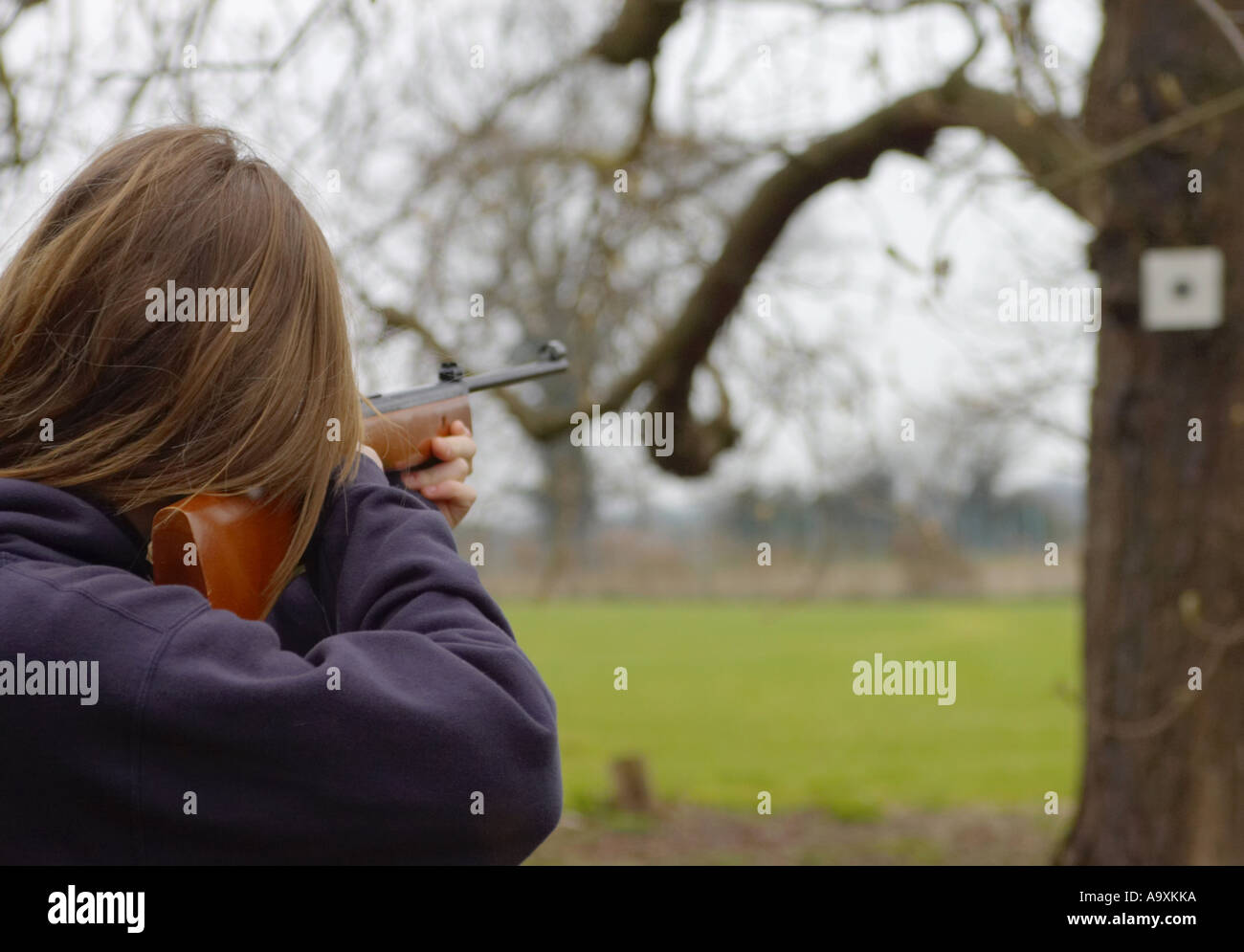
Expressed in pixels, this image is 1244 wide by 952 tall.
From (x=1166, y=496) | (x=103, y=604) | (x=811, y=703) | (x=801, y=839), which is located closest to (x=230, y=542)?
(x=103, y=604)

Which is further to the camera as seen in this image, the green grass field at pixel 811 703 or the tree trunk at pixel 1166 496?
the green grass field at pixel 811 703

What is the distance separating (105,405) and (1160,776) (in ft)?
11.2

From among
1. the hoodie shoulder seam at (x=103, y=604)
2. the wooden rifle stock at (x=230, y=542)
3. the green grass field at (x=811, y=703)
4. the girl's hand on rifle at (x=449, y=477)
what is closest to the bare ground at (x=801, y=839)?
the green grass field at (x=811, y=703)

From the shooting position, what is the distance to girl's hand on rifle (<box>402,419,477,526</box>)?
1443 millimetres

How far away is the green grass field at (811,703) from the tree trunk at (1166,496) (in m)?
0.28

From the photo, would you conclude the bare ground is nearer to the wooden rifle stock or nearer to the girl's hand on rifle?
the girl's hand on rifle

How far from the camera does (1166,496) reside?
3.53 metres

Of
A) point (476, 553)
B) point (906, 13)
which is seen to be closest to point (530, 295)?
point (906, 13)

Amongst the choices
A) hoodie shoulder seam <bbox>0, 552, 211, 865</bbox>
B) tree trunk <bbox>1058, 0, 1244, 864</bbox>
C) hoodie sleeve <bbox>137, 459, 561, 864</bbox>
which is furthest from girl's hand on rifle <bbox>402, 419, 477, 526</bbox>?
tree trunk <bbox>1058, 0, 1244, 864</bbox>

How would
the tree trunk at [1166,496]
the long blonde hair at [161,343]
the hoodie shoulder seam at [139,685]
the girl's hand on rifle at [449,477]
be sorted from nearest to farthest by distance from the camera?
1. the hoodie shoulder seam at [139,685]
2. the long blonde hair at [161,343]
3. the girl's hand on rifle at [449,477]
4. the tree trunk at [1166,496]

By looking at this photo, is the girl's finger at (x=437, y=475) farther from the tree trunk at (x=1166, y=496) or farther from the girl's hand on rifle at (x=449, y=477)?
the tree trunk at (x=1166, y=496)

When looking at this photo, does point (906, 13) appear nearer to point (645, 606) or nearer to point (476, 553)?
point (476, 553)

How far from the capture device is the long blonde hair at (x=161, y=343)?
1060 mm

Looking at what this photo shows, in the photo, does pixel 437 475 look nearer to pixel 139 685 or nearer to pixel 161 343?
pixel 161 343
